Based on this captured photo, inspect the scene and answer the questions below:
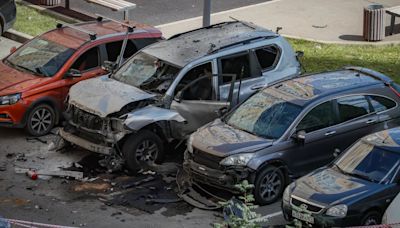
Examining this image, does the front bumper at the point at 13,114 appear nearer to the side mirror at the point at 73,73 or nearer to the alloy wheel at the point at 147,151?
the side mirror at the point at 73,73

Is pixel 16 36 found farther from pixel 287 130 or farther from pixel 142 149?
pixel 287 130

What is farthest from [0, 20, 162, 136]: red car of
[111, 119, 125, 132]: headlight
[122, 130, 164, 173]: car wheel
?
[122, 130, 164, 173]: car wheel

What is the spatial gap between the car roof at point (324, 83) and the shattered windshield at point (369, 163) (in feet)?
4.53

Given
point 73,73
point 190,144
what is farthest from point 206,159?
point 73,73

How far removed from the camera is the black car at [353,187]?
11.3 meters

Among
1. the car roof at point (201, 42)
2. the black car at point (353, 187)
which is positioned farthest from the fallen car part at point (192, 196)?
the car roof at point (201, 42)

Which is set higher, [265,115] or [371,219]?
[265,115]

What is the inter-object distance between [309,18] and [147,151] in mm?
9671

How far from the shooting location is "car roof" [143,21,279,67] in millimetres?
14906

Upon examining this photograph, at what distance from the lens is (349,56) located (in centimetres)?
1959

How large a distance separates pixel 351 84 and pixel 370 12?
22.9 ft

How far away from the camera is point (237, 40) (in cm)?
1530

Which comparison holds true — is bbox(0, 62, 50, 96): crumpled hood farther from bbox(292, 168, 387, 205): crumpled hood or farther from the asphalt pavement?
the asphalt pavement

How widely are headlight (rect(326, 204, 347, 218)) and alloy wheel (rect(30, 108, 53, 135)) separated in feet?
20.8
